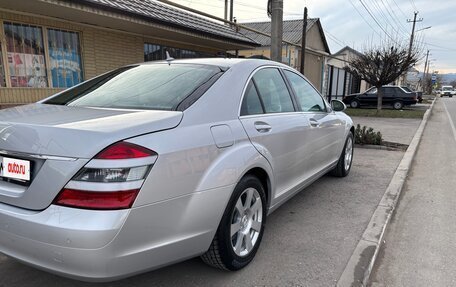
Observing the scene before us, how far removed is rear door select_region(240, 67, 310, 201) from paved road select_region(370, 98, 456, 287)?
1.07m

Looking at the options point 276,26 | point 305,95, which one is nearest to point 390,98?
point 276,26

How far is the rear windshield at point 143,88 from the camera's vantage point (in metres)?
2.53

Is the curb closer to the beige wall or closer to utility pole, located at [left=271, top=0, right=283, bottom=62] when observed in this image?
utility pole, located at [left=271, top=0, right=283, bottom=62]

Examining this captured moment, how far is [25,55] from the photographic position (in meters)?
7.58

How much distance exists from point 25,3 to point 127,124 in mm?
6059

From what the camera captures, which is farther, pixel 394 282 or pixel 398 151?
pixel 398 151

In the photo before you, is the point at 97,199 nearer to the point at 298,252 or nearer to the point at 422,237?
the point at 298,252

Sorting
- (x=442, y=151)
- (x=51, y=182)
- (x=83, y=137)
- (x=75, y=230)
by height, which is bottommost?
(x=442, y=151)

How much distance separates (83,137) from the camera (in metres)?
1.86

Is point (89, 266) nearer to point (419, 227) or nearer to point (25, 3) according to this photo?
point (419, 227)

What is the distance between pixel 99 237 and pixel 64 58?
7.73m

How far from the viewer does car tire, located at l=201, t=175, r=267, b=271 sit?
2480mm

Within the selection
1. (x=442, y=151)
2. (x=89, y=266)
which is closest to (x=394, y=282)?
(x=89, y=266)

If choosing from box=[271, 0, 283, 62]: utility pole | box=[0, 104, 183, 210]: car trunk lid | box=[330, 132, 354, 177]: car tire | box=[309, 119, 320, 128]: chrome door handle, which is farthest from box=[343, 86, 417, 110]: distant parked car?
box=[0, 104, 183, 210]: car trunk lid
